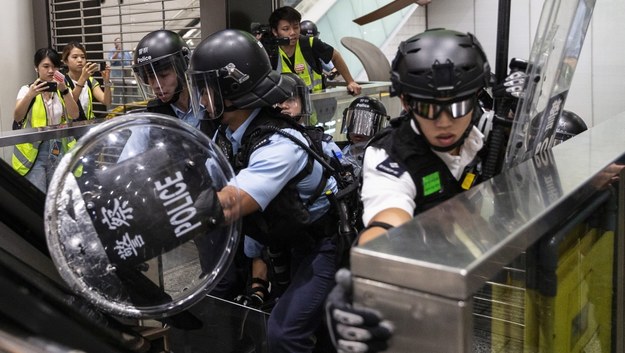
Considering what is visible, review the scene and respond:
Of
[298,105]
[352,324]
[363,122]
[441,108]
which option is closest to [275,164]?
[441,108]

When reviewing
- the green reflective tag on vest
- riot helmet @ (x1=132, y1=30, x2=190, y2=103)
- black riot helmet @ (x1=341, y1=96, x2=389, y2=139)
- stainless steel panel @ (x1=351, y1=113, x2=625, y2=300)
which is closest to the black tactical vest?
the green reflective tag on vest

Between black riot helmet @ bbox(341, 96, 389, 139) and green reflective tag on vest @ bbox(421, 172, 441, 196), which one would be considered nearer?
green reflective tag on vest @ bbox(421, 172, 441, 196)

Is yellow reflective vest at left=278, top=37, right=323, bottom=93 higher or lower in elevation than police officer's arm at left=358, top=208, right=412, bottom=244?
lower

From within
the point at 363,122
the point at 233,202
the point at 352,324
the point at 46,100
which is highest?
the point at 352,324

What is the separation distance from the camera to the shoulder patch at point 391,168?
1787mm

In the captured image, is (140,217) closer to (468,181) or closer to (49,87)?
(468,181)

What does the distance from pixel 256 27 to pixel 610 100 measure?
3.71 meters

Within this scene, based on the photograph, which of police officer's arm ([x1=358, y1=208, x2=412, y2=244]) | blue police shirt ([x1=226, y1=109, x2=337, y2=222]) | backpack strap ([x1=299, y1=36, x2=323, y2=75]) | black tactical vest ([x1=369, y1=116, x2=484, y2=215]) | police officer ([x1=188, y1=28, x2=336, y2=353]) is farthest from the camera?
backpack strap ([x1=299, y1=36, x2=323, y2=75])

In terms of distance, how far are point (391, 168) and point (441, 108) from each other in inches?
7.9

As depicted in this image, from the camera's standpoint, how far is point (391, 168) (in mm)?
1799

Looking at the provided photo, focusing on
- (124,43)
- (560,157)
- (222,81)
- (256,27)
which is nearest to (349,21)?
(124,43)

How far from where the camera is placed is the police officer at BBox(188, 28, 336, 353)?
7.73 feet

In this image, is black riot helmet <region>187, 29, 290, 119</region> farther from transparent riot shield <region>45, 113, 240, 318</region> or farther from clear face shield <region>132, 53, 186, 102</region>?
clear face shield <region>132, 53, 186, 102</region>

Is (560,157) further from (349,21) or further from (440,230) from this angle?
(349,21)
